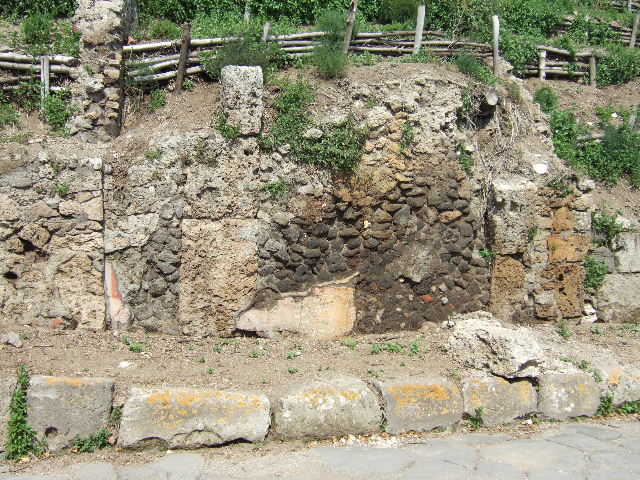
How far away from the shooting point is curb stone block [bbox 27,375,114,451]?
4.83 meters

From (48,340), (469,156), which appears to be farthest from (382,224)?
(48,340)

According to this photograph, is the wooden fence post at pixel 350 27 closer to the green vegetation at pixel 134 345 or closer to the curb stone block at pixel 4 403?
the green vegetation at pixel 134 345

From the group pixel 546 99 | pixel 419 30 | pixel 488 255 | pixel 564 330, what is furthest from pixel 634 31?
pixel 564 330

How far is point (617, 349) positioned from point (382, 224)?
9.16ft

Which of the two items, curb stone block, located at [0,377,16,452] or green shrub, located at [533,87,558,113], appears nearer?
curb stone block, located at [0,377,16,452]

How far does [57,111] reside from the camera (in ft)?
23.3

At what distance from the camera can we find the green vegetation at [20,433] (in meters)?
4.73

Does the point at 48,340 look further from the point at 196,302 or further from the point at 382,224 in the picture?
the point at 382,224

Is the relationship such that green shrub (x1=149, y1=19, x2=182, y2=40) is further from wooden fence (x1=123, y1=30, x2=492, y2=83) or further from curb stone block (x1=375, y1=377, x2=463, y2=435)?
curb stone block (x1=375, y1=377, x2=463, y2=435)

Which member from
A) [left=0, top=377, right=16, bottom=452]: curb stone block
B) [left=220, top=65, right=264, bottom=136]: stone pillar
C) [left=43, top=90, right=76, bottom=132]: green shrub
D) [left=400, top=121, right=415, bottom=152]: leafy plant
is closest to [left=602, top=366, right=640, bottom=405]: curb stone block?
[left=400, top=121, right=415, bottom=152]: leafy plant

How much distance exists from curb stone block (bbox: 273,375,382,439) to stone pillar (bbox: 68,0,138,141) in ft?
11.8

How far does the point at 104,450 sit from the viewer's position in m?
4.88

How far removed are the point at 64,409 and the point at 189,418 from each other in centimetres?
88

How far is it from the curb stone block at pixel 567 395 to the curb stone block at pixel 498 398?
0.12 meters
